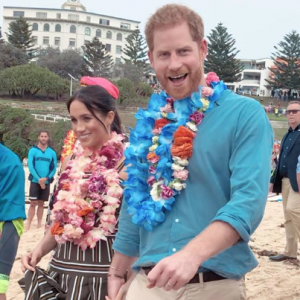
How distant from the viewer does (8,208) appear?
3.30 m

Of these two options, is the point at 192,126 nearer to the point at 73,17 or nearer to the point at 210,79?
the point at 210,79

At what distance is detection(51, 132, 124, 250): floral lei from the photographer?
10.4 ft

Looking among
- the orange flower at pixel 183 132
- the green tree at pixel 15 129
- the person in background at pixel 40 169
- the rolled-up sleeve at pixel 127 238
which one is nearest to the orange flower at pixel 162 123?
the orange flower at pixel 183 132

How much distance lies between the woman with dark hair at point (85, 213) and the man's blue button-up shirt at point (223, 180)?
0.88m

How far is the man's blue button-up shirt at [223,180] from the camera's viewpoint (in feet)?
6.23

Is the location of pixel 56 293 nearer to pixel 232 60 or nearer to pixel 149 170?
pixel 149 170

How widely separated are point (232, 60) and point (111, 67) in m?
19.0

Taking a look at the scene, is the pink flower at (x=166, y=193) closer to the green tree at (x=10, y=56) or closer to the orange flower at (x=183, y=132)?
the orange flower at (x=183, y=132)

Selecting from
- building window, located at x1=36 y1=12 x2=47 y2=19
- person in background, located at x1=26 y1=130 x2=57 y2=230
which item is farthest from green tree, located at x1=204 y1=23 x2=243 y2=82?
person in background, located at x1=26 y1=130 x2=57 y2=230

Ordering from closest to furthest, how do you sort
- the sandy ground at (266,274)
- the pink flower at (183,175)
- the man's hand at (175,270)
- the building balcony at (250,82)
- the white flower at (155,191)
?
1. the man's hand at (175,270)
2. the pink flower at (183,175)
3. the white flower at (155,191)
4. the sandy ground at (266,274)
5. the building balcony at (250,82)

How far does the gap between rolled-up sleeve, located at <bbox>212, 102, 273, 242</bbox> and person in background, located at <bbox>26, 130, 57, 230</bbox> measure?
26.9 feet

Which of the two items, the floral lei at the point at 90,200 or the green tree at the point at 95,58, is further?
the green tree at the point at 95,58

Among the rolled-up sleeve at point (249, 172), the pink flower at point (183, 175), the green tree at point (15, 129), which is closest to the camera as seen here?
the rolled-up sleeve at point (249, 172)

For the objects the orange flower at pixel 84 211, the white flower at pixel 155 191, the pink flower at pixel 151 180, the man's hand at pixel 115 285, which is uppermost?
the pink flower at pixel 151 180
